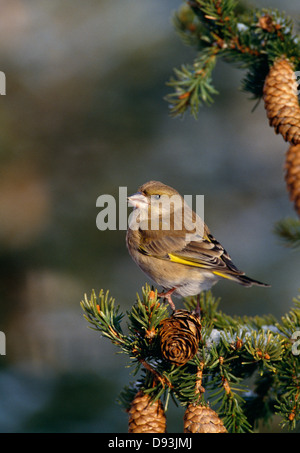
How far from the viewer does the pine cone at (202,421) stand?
194cm

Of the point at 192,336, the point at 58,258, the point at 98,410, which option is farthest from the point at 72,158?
the point at 192,336

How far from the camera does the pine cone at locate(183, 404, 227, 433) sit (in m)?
1.94

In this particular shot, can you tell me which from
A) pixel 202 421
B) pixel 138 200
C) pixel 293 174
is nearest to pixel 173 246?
pixel 138 200

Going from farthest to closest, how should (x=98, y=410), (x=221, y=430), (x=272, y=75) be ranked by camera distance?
1. (x=98, y=410)
2. (x=272, y=75)
3. (x=221, y=430)

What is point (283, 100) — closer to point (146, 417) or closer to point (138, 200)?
point (138, 200)

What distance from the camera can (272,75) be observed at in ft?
8.32

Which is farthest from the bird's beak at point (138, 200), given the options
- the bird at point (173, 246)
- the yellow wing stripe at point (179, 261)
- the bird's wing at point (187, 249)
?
the yellow wing stripe at point (179, 261)

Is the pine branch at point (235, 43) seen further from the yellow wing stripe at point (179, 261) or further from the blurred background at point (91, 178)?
Result: the blurred background at point (91, 178)

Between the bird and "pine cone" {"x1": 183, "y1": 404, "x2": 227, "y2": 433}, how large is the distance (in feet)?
2.56

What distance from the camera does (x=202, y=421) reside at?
1948 millimetres

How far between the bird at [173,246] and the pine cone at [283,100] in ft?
2.35

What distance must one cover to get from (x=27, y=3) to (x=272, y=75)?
143 inches

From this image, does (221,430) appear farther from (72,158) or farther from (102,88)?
(102,88)

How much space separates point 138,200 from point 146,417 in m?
1.28
